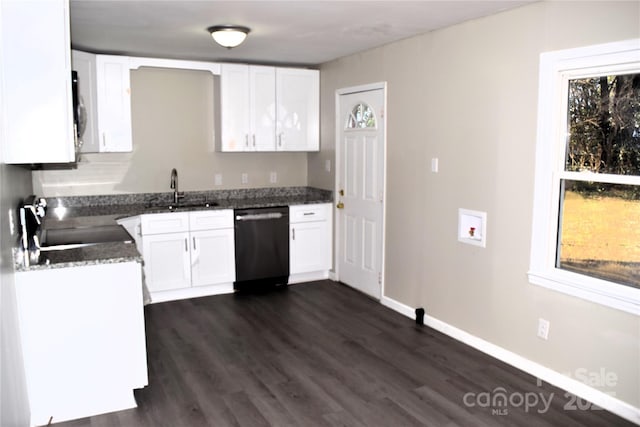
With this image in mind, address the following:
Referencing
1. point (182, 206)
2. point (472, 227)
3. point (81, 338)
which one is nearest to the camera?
point (81, 338)

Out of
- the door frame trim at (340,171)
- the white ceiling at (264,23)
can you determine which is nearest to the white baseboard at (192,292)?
the door frame trim at (340,171)

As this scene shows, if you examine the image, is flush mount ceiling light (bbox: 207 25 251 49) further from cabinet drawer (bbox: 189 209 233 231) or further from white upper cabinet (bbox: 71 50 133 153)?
cabinet drawer (bbox: 189 209 233 231)

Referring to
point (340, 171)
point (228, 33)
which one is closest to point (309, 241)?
point (340, 171)

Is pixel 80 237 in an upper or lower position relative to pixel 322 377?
upper

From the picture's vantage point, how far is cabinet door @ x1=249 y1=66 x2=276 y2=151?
18.2 feet

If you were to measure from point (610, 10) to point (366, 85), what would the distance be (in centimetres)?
245

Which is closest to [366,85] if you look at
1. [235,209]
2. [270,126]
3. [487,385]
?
[270,126]

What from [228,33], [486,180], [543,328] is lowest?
[543,328]

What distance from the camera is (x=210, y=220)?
17.0 feet

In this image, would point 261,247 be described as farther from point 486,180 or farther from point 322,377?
point 486,180

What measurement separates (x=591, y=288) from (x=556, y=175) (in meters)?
0.71

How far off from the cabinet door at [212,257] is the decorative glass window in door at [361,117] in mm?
1628

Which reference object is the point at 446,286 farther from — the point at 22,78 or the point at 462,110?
the point at 22,78

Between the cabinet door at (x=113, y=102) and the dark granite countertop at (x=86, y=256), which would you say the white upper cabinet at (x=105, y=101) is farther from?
the dark granite countertop at (x=86, y=256)
